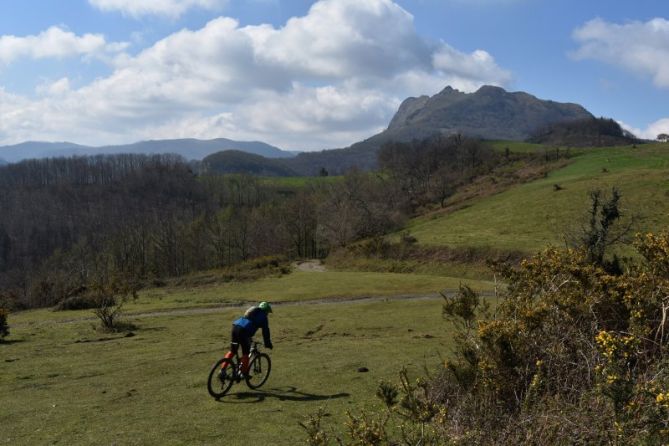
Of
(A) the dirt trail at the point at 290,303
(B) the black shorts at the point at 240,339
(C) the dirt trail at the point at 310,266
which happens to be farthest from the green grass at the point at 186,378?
(C) the dirt trail at the point at 310,266

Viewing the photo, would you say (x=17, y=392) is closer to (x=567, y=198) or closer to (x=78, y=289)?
(x=78, y=289)

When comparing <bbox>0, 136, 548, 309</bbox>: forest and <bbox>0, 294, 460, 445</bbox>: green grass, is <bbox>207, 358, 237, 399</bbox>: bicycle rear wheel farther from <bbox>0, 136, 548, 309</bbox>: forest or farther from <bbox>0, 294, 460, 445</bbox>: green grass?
<bbox>0, 136, 548, 309</bbox>: forest

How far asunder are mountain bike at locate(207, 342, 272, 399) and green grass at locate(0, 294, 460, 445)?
0.26 meters

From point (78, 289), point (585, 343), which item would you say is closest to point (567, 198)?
point (78, 289)

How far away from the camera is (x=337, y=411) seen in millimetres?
11828

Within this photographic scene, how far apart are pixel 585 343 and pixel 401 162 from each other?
430 feet

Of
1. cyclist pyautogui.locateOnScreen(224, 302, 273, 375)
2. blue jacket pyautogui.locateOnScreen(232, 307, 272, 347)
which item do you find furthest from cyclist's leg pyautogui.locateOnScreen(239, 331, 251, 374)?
blue jacket pyautogui.locateOnScreen(232, 307, 272, 347)

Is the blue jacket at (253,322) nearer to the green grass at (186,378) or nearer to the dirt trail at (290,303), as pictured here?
the green grass at (186,378)

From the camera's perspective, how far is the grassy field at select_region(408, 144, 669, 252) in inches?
2158

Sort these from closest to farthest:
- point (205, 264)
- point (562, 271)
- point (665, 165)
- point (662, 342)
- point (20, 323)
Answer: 1. point (662, 342)
2. point (562, 271)
3. point (20, 323)
4. point (665, 165)
5. point (205, 264)

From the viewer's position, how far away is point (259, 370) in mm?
14305

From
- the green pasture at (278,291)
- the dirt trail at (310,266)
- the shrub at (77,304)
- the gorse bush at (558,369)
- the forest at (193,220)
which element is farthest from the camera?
the forest at (193,220)

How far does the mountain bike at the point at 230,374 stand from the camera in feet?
43.8

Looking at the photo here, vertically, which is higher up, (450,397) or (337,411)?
(450,397)
